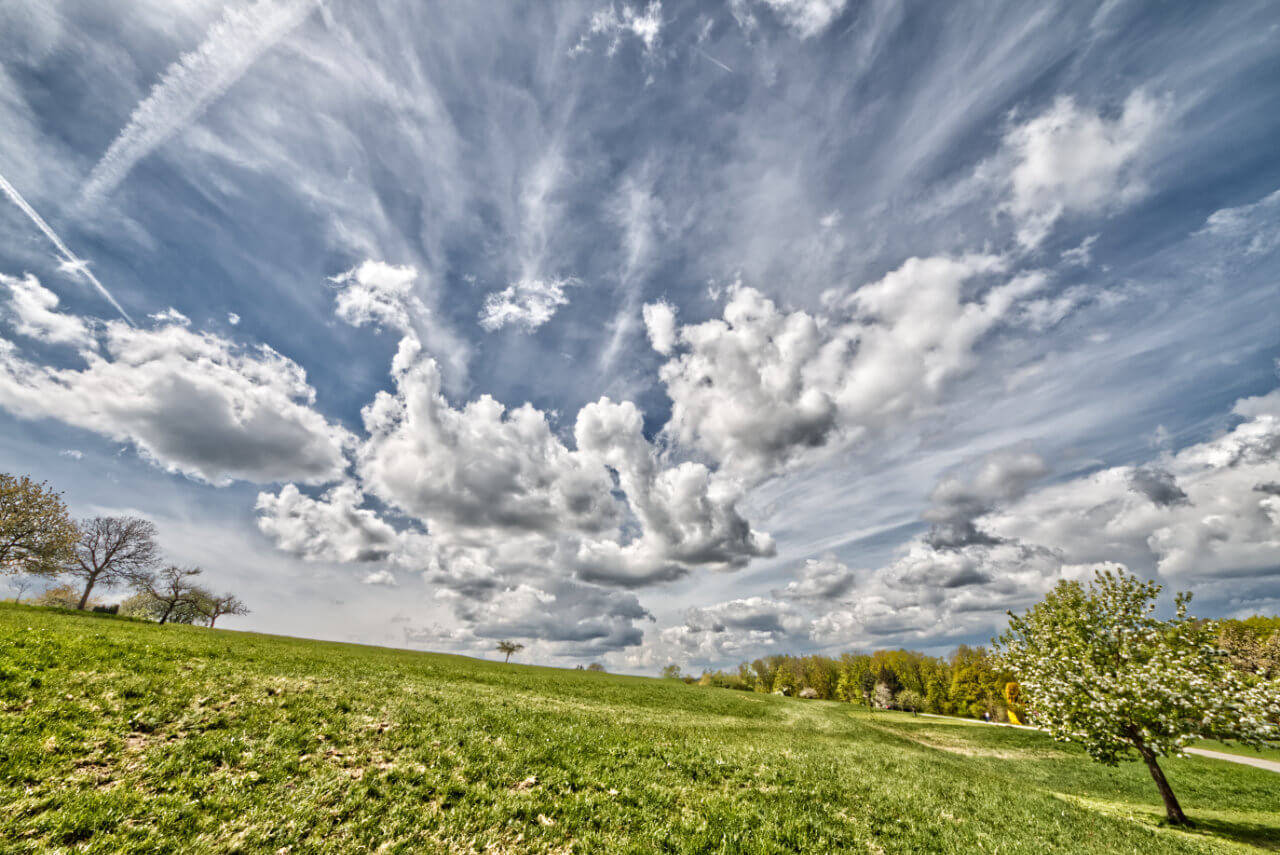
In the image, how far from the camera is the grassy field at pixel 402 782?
8.95 meters

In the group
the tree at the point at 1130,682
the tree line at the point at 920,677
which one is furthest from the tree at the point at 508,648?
the tree at the point at 1130,682

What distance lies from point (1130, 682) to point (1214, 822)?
9916 millimetres

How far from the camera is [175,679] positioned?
1488 cm

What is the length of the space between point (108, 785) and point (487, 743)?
8.37 meters

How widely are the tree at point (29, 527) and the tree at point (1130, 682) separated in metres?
89.0

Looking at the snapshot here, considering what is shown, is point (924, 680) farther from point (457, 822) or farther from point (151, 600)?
point (151, 600)

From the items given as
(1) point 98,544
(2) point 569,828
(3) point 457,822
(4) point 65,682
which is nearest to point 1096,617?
(2) point 569,828

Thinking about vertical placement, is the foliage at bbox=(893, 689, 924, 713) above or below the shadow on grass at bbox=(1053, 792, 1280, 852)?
below

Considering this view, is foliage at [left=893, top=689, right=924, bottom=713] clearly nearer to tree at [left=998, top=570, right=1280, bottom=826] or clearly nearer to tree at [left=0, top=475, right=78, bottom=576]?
tree at [left=998, top=570, right=1280, bottom=826]

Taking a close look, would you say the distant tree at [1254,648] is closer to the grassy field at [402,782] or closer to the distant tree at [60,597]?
the grassy field at [402,782]

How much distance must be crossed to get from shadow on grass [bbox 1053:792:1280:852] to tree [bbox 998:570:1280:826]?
1.06 metres

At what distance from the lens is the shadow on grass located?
19156 mm

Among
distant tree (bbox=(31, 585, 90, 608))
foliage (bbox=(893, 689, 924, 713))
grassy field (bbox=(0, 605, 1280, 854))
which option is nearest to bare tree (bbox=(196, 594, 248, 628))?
distant tree (bbox=(31, 585, 90, 608))

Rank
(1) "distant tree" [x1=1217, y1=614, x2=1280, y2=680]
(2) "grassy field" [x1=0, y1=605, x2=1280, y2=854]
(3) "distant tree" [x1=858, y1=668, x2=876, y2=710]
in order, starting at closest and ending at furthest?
(2) "grassy field" [x1=0, y1=605, x2=1280, y2=854] → (1) "distant tree" [x1=1217, y1=614, x2=1280, y2=680] → (3) "distant tree" [x1=858, y1=668, x2=876, y2=710]
